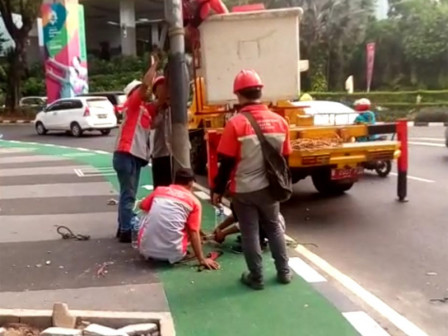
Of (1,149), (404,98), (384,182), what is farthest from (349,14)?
(384,182)

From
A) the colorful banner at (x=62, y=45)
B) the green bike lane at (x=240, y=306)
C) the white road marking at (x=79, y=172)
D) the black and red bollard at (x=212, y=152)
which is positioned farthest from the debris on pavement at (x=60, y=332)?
the colorful banner at (x=62, y=45)

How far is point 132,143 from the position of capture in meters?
6.98

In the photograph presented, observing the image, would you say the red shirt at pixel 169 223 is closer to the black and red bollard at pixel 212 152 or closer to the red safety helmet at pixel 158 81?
the red safety helmet at pixel 158 81

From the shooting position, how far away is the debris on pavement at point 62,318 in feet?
15.5

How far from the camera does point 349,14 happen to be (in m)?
41.5

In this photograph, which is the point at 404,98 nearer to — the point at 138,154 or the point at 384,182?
the point at 384,182

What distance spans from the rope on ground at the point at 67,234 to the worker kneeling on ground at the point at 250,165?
2408 millimetres

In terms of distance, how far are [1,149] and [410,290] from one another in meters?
16.7

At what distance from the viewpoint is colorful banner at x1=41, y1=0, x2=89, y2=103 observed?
3316 centimetres

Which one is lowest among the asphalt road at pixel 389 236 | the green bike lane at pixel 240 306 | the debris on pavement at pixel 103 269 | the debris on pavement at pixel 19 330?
the asphalt road at pixel 389 236

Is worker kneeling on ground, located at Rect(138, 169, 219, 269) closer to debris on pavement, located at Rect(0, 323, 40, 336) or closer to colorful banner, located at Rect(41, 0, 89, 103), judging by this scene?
debris on pavement, located at Rect(0, 323, 40, 336)

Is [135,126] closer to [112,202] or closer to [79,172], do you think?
[112,202]

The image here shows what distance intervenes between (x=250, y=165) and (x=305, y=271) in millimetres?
1248

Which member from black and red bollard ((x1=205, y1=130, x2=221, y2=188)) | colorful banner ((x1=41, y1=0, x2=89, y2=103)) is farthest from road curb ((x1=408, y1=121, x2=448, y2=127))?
black and red bollard ((x1=205, y1=130, x2=221, y2=188))
